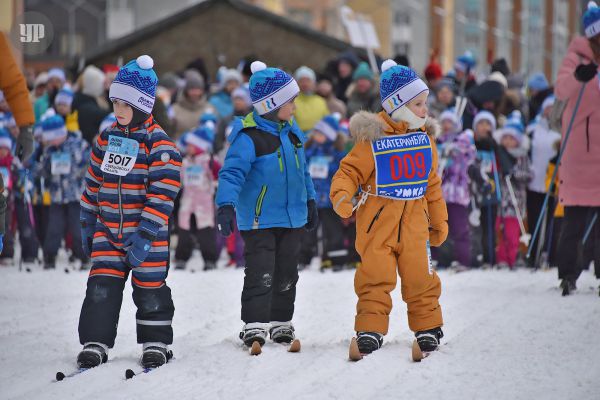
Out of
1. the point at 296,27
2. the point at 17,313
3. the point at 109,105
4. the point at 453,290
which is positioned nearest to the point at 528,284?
the point at 453,290

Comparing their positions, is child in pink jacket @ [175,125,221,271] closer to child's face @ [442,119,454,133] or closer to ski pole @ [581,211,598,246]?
child's face @ [442,119,454,133]

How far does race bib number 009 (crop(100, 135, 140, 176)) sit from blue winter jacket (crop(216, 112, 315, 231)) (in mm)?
759

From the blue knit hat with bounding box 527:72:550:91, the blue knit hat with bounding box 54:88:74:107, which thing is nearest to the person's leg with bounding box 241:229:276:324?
the blue knit hat with bounding box 54:88:74:107

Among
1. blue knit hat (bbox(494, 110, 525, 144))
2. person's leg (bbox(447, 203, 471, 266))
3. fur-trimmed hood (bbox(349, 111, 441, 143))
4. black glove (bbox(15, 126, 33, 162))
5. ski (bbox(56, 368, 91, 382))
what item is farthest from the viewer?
blue knit hat (bbox(494, 110, 525, 144))

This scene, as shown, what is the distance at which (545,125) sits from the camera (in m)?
14.4

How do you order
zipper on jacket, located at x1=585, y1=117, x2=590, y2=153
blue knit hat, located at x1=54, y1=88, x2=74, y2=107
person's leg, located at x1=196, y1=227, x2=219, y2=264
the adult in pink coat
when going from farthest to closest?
blue knit hat, located at x1=54, y1=88, x2=74, y2=107, person's leg, located at x1=196, y1=227, x2=219, y2=264, zipper on jacket, located at x1=585, y1=117, x2=590, y2=153, the adult in pink coat

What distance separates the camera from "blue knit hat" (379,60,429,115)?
7.80 m

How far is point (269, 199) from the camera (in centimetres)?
802

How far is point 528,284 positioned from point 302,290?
211 cm

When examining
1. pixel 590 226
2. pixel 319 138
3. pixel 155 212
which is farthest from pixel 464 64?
pixel 155 212

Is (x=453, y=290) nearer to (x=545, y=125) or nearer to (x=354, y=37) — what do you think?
(x=545, y=125)

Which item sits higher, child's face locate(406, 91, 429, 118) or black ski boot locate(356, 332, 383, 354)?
child's face locate(406, 91, 429, 118)

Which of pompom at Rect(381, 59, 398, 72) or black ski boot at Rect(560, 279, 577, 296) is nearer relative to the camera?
pompom at Rect(381, 59, 398, 72)

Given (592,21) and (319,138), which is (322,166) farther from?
(592,21)
